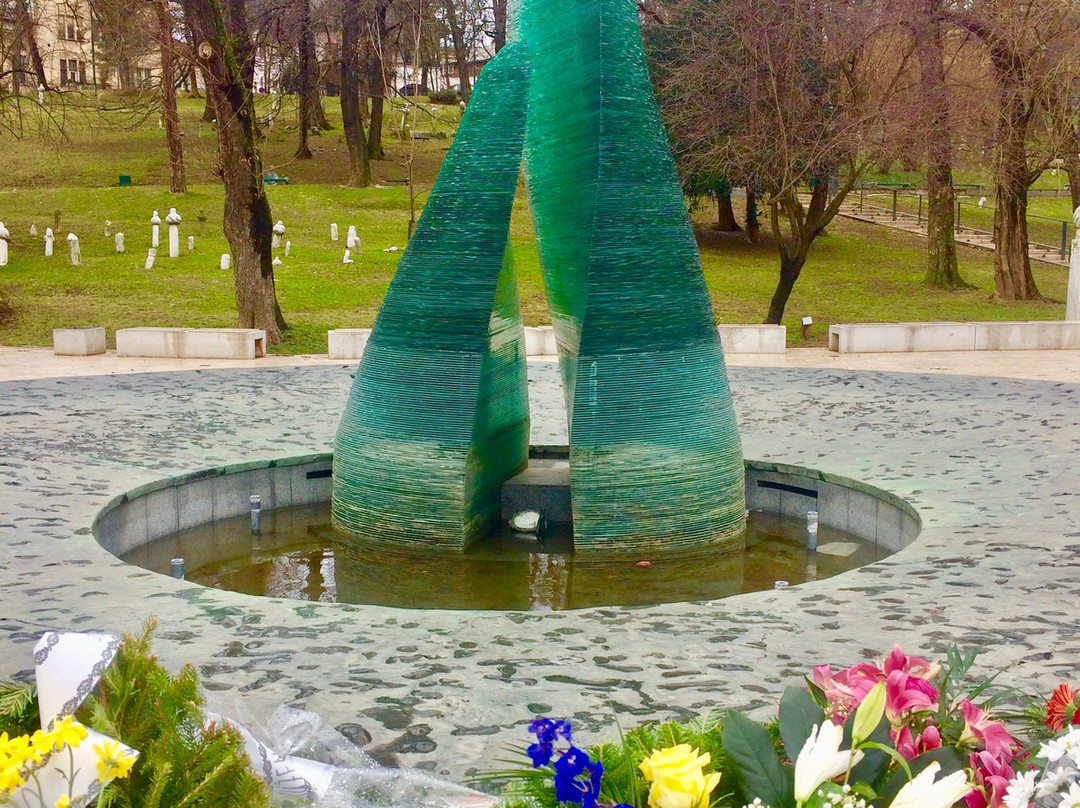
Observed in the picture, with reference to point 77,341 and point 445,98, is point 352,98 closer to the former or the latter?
point 445,98

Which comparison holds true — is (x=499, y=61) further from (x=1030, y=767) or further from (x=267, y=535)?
(x=1030, y=767)

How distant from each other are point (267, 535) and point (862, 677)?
7297mm

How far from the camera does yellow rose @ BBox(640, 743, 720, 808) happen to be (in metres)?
2.07

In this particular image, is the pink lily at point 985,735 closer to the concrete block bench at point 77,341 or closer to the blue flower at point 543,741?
the blue flower at point 543,741

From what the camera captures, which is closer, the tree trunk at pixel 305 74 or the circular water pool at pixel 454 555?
the circular water pool at pixel 454 555

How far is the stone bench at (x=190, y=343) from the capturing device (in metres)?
16.3

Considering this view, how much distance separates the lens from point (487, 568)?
8227 mm

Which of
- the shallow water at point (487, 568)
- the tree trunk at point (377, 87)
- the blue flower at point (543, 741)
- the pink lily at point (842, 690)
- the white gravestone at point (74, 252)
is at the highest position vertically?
the tree trunk at point (377, 87)

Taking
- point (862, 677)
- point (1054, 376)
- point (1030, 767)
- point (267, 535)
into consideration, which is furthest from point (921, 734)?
point (1054, 376)

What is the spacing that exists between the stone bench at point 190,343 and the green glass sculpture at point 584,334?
26.6ft

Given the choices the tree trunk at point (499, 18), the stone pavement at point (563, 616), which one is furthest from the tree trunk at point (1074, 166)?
the tree trunk at point (499, 18)

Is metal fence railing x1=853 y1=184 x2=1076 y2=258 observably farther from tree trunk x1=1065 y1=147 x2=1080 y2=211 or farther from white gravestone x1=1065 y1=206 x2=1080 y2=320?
white gravestone x1=1065 y1=206 x2=1080 y2=320

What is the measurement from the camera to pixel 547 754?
92.0 inches

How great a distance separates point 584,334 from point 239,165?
10.5m
